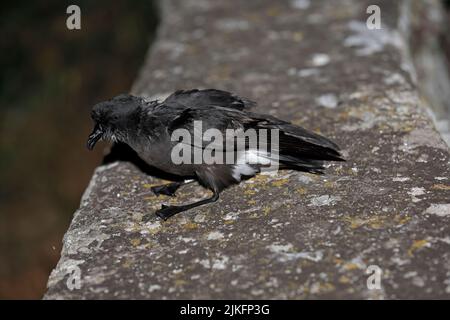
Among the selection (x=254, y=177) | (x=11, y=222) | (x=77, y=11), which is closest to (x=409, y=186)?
(x=254, y=177)

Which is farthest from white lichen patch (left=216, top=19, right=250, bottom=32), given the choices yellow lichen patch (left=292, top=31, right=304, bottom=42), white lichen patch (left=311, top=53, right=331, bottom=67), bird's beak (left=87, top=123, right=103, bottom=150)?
bird's beak (left=87, top=123, right=103, bottom=150)

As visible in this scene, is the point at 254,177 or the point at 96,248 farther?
the point at 254,177

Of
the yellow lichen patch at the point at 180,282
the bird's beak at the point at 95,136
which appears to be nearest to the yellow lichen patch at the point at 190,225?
the yellow lichen patch at the point at 180,282

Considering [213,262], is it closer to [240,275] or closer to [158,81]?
[240,275]

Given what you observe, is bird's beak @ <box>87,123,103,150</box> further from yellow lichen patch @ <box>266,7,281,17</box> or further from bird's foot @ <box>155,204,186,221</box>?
yellow lichen patch @ <box>266,7,281,17</box>

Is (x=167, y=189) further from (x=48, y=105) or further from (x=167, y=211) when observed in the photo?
(x=48, y=105)
